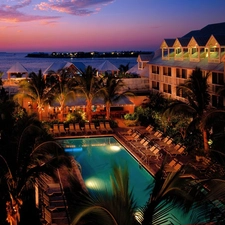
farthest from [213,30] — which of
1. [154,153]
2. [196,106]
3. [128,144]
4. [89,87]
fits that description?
[154,153]

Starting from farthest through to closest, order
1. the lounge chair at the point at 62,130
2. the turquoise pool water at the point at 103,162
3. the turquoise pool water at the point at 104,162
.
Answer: the lounge chair at the point at 62,130 < the turquoise pool water at the point at 103,162 < the turquoise pool water at the point at 104,162

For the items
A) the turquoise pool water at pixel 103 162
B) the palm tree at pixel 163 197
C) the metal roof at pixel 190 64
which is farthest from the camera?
the metal roof at pixel 190 64

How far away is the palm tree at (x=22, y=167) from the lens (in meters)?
9.49

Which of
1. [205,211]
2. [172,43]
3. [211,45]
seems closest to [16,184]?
[205,211]

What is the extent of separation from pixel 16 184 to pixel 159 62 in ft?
84.4

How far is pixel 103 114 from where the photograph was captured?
1209 inches

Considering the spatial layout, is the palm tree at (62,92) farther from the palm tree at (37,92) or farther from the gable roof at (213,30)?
the gable roof at (213,30)

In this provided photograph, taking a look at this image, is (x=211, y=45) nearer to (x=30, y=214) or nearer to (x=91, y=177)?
(x=91, y=177)

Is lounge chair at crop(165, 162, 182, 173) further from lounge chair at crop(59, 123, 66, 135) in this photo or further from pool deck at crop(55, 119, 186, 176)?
lounge chair at crop(59, 123, 66, 135)

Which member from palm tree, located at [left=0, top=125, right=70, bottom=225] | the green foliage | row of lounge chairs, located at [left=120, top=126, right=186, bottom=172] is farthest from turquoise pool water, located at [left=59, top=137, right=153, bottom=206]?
palm tree, located at [left=0, top=125, right=70, bottom=225]

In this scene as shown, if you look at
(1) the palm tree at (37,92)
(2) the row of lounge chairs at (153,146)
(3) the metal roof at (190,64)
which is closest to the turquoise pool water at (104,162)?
(2) the row of lounge chairs at (153,146)

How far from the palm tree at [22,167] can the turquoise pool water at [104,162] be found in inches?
134

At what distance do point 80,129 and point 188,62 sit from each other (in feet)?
32.1

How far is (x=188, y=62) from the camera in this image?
94.3ft
